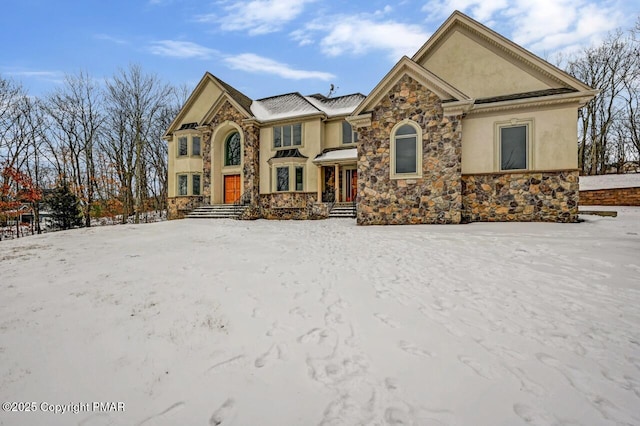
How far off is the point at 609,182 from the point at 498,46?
12598 millimetres

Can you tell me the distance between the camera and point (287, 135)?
17094 mm

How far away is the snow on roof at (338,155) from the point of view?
14927 millimetres

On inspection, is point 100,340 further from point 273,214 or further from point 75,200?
point 75,200

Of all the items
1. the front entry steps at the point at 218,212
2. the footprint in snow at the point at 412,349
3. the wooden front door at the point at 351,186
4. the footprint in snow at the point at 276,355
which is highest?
the wooden front door at the point at 351,186

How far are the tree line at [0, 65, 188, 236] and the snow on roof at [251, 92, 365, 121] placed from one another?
35.8 feet

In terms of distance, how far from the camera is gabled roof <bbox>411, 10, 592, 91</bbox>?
961 cm

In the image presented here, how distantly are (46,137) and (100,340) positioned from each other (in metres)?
27.5

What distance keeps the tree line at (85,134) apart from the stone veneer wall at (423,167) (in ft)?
59.5

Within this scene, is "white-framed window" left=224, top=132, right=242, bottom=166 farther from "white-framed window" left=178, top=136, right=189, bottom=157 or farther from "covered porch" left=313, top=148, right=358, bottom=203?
"covered porch" left=313, top=148, right=358, bottom=203

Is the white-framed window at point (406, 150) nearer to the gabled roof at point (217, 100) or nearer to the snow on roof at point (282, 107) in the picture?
the snow on roof at point (282, 107)

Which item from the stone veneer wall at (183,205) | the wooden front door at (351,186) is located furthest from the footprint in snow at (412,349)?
the stone veneer wall at (183,205)

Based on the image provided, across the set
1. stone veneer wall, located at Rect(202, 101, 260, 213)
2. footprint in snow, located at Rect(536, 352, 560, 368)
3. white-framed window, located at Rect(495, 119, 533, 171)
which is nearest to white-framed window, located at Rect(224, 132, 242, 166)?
stone veneer wall, located at Rect(202, 101, 260, 213)

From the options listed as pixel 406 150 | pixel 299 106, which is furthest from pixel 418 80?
pixel 299 106

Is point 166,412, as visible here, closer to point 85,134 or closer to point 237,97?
point 237,97
